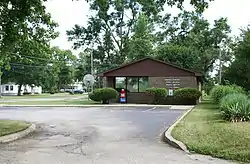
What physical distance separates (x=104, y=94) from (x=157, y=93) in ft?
15.2

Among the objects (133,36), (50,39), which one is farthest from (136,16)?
(50,39)

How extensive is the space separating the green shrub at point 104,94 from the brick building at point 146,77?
2404mm

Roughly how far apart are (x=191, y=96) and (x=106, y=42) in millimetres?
27741

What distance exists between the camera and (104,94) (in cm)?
2958

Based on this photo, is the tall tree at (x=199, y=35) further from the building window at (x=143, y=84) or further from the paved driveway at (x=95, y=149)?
the paved driveway at (x=95, y=149)

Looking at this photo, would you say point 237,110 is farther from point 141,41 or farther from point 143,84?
point 141,41

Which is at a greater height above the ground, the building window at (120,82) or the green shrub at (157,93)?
the building window at (120,82)

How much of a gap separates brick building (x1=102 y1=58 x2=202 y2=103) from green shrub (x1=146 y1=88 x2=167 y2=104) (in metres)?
1.11

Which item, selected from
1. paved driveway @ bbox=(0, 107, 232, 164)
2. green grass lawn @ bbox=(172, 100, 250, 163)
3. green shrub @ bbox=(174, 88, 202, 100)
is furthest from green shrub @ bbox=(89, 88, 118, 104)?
green grass lawn @ bbox=(172, 100, 250, 163)

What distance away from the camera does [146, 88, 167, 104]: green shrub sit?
97.7 ft

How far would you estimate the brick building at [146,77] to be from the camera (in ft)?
100

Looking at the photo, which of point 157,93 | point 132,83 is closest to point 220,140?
point 157,93

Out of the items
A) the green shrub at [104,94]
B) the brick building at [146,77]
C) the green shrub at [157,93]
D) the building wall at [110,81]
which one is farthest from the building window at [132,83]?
the green shrub at [104,94]

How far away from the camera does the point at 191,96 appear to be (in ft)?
94.1
